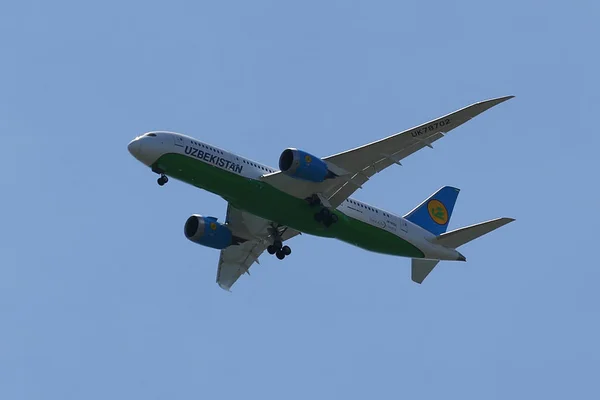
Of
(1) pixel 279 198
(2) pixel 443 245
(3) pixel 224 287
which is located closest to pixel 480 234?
(2) pixel 443 245

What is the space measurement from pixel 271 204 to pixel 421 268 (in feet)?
35.4

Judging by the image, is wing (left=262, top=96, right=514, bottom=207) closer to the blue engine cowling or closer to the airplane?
the airplane

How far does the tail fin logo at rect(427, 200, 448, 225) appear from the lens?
6269 centimetres

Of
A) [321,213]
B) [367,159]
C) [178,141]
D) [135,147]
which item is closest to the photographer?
[135,147]

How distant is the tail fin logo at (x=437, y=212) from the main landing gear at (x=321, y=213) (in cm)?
846

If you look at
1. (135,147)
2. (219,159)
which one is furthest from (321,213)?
(135,147)

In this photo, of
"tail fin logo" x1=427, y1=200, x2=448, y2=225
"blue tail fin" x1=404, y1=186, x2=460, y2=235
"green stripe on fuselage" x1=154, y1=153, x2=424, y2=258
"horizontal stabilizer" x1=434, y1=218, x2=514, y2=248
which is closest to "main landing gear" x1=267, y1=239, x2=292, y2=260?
"green stripe on fuselage" x1=154, y1=153, x2=424, y2=258

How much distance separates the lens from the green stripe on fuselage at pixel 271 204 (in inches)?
2115

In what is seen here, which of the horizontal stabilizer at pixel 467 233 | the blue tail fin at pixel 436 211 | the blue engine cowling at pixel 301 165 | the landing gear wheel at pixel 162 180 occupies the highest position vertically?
the blue tail fin at pixel 436 211

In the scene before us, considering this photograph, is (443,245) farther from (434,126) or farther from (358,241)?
(434,126)

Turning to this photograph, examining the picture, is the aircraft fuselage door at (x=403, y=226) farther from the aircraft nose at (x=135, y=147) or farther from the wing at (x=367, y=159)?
the aircraft nose at (x=135, y=147)

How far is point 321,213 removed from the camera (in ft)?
183

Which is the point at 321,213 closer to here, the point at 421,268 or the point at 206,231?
the point at 206,231

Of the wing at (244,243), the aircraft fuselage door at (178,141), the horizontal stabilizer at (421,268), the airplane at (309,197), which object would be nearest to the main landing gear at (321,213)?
the airplane at (309,197)
